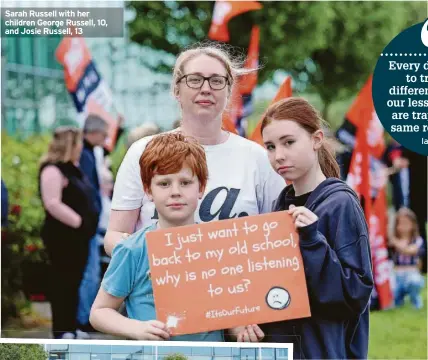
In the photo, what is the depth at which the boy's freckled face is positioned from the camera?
11.2 ft

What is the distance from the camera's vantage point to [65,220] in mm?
5703

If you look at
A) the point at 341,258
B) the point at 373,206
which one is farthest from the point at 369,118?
the point at 341,258

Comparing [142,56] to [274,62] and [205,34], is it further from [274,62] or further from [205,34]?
[274,62]

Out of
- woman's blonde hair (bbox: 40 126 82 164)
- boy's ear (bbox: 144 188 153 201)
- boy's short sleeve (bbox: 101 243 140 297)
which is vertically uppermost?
woman's blonde hair (bbox: 40 126 82 164)

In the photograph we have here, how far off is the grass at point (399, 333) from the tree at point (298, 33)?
52.2 inches

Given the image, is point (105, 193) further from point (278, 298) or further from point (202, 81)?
point (278, 298)

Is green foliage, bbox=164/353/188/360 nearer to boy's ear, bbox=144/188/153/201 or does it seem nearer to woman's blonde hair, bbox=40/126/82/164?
boy's ear, bbox=144/188/153/201

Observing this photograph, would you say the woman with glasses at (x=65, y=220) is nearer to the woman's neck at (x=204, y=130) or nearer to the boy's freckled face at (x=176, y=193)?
the woman's neck at (x=204, y=130)

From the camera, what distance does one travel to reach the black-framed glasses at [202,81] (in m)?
3.76

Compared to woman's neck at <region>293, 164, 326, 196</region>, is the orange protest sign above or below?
below

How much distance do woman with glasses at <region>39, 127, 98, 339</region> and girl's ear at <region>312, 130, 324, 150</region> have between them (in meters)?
2.30

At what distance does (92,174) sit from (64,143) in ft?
0.80

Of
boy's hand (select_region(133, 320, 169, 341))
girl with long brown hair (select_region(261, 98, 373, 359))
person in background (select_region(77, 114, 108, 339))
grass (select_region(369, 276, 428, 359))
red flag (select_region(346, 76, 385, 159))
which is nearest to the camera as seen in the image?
boy's hand (select_region(133, 320, 169, 341))

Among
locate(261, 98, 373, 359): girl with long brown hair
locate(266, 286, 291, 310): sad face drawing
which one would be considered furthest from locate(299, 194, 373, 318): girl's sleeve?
locate(266, 286, 291, 310): sad face drawing
